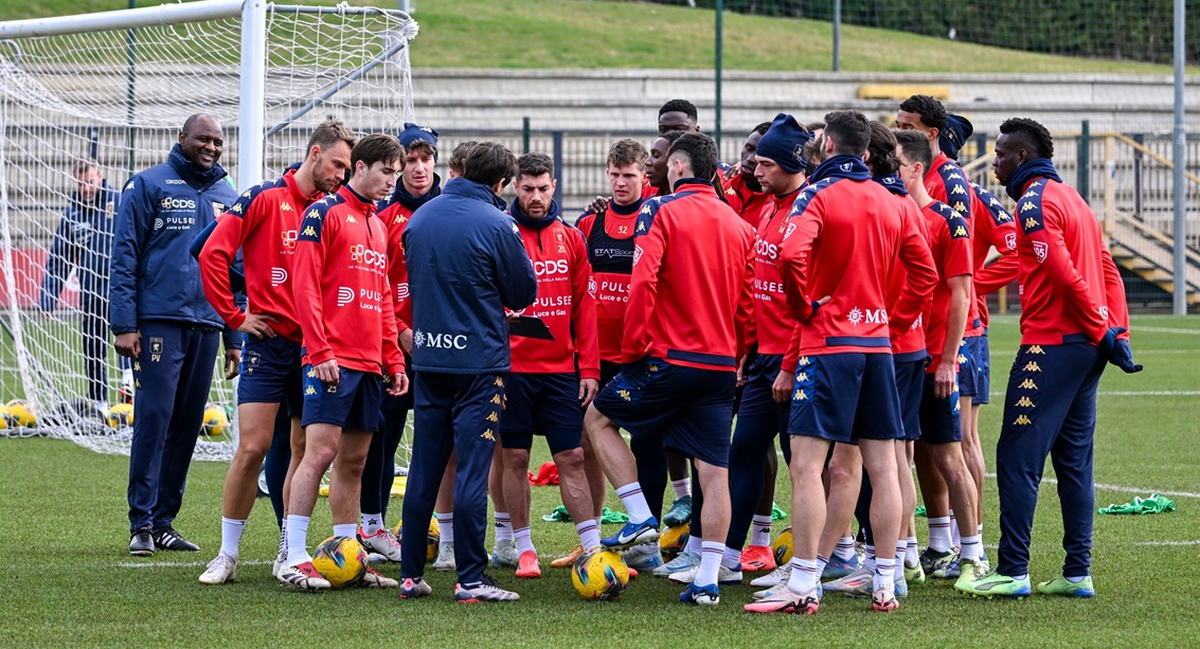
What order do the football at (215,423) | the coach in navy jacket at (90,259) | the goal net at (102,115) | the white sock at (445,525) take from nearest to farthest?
the white sock at (445,525), the goal net at (102,115), the coach in navy jacket at (90,259), the football at (215,423)

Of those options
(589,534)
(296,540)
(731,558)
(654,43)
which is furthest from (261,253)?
(654,43)

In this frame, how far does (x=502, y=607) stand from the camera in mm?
6270

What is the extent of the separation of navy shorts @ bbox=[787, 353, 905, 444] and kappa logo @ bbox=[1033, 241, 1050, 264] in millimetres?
842

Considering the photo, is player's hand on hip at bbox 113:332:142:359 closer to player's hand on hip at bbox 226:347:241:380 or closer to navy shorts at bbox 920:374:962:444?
player's hand on hip at bbox 226:347:241:380

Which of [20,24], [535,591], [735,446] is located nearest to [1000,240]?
[735,446]

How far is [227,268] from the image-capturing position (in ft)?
22.8

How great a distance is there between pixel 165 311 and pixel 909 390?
13.2ft

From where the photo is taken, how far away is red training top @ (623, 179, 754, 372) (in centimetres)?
651

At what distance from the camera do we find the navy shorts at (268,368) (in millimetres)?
6949

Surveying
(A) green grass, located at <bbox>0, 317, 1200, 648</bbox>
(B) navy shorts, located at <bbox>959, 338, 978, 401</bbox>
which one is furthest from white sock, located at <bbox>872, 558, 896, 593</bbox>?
(B) navy shorts, located at <bbox>959, 338, 978, 401</bbox>

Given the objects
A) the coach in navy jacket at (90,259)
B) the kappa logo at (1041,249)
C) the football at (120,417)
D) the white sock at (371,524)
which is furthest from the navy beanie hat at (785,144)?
the football at (120,417)

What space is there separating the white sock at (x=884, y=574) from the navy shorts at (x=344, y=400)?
7.77 ft

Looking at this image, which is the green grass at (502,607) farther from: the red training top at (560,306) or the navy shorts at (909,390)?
the red training top at (560,306)

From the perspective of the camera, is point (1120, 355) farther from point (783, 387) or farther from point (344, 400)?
point (344, 400)
